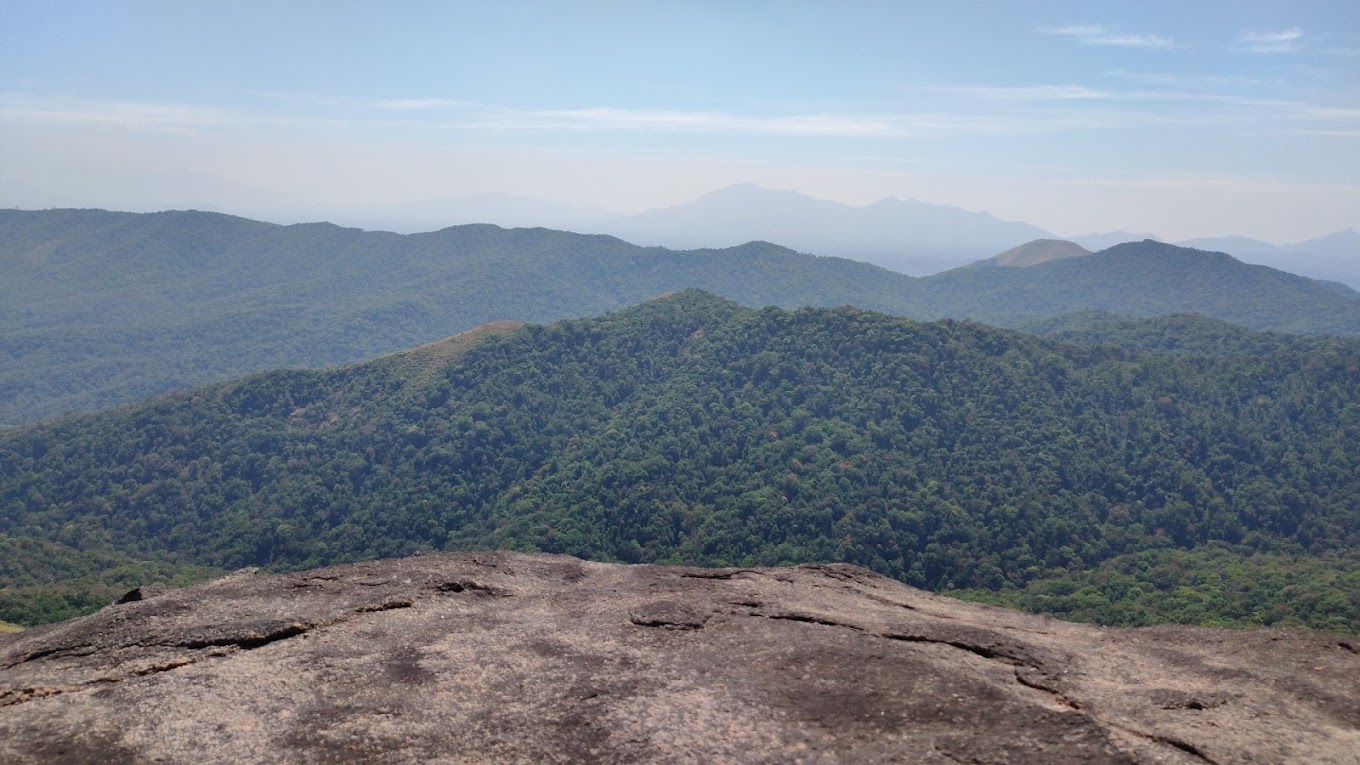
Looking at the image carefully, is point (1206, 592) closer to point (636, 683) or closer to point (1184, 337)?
point (636, 683)

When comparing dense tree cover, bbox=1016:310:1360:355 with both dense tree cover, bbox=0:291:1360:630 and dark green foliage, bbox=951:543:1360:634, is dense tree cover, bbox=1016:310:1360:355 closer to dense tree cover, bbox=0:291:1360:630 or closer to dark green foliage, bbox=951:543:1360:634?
dense tree cover, bbox=0:291:1360:630

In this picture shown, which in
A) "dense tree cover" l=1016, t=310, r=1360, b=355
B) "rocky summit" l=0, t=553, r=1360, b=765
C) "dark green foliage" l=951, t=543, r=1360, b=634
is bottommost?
"dark green foliage" l=951, t=543, r=1360, b=634

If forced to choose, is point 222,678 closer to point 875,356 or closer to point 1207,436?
point 875,356

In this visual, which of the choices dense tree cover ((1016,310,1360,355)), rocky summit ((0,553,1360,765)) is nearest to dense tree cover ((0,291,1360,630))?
dense tree cover ((1016,310,1360,355))

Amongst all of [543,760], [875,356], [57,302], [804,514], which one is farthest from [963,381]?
[57,302]

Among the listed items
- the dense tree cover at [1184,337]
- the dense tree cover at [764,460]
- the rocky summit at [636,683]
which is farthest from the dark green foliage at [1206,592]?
the dense tree cover at [1184,337]

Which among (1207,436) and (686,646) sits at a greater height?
(686,646)

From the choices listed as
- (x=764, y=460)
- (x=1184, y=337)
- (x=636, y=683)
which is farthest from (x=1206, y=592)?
(x=1184, y=337)
